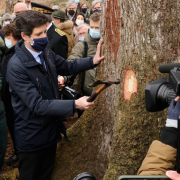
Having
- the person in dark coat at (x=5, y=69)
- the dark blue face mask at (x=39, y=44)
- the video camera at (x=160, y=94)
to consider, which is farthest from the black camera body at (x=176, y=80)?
the person in dark coat at (x=5, y=69)

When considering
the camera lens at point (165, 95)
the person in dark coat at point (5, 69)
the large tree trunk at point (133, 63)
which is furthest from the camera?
the person in dark coat at point (5, 69)

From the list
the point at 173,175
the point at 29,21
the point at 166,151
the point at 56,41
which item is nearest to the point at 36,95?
the point at 29,21

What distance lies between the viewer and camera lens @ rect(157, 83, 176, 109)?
172cm

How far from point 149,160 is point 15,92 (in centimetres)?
143

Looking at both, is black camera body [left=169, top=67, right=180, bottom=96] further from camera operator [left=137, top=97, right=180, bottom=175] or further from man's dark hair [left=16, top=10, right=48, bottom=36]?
man's dark hair [left=16, top=10, right=48, bottom=36]

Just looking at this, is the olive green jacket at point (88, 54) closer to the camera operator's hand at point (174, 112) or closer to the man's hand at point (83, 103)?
the man's hand at point (83, 103)

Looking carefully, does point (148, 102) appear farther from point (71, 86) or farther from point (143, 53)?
point (71, 86)

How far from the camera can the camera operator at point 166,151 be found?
1644mm

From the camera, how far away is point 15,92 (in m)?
2.54

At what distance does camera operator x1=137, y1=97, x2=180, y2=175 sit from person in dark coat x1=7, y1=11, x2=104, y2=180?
2.61ft

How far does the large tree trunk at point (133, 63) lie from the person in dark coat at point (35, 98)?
0.33 meters

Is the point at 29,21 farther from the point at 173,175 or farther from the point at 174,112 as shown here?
the point at 173,175

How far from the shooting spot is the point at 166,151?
5.49 feet

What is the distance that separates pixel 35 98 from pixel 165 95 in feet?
3.89
